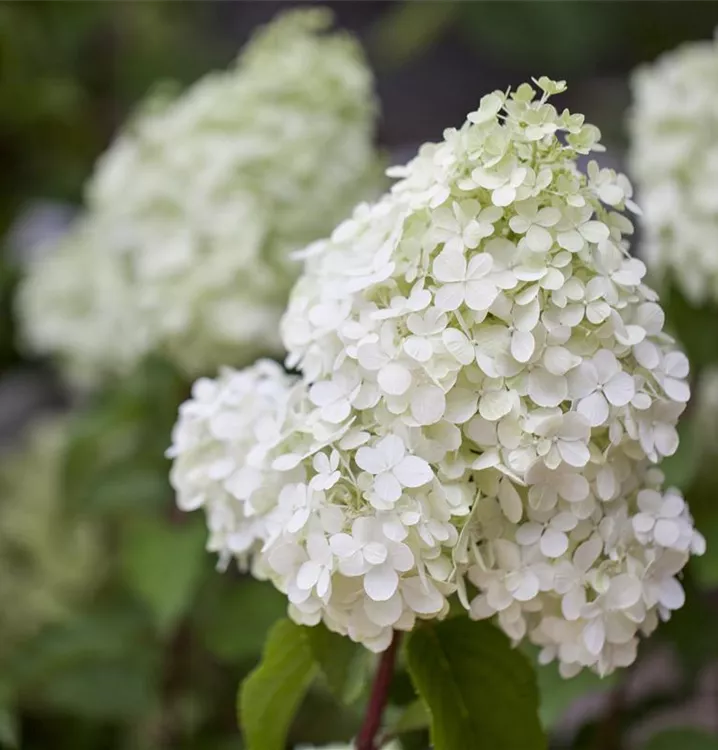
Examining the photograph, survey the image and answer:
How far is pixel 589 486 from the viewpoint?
0.46m

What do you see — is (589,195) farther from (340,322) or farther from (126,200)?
(126,200)

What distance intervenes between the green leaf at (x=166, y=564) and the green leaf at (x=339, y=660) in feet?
1.08

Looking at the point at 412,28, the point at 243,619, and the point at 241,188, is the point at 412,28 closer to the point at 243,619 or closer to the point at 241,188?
the point at 241,188

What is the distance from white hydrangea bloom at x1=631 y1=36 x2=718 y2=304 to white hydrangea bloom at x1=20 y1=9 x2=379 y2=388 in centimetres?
25

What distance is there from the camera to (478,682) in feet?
1.70

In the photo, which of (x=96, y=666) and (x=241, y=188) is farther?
(x=96, y=666)

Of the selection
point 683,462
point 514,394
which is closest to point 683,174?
point 683,462

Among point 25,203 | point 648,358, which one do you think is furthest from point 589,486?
point 25,203

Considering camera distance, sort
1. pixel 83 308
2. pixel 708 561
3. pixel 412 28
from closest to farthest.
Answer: pixel 708 561 < pixel 83 308 < pixel 412 28

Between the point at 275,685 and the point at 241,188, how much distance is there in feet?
1.53

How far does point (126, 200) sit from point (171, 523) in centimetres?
30

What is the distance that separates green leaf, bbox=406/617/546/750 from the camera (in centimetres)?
51

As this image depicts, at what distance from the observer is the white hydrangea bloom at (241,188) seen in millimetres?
862

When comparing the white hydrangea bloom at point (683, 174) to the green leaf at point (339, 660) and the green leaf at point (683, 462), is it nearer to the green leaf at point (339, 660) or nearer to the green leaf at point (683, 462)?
the green leaf at point (683, 462)
